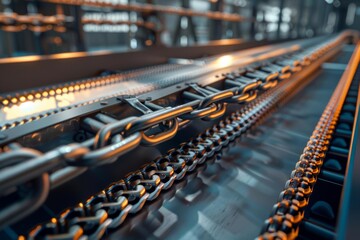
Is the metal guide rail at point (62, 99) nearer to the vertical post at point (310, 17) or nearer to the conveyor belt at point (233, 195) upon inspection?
the conveyor belt at point (233, 195)

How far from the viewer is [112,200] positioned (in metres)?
0.39

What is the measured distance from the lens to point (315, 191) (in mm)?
522

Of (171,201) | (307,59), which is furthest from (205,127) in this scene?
(307,59)

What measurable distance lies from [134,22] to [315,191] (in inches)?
72.7

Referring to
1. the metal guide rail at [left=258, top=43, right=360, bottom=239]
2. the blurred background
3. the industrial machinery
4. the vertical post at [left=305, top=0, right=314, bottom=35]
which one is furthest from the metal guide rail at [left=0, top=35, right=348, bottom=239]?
the vertical post at [left=305, top=0, right=314, bottom=35]

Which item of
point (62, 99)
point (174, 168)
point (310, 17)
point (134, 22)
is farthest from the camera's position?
point (310, 17)

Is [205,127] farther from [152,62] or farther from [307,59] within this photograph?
[152,62]

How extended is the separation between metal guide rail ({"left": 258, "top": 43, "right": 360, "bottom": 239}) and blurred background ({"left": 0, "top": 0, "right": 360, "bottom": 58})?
48.0 inches

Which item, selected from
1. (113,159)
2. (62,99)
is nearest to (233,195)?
(113,159)

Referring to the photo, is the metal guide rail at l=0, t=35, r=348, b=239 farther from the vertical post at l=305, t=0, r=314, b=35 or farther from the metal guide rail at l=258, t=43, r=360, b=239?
the vertical post at l=305, t=0, r=314, b=35

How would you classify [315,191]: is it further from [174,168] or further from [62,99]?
[62,99]

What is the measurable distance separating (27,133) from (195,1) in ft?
24.6

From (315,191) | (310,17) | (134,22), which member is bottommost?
(315,191)

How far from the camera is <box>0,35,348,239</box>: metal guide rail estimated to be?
0.79ft
